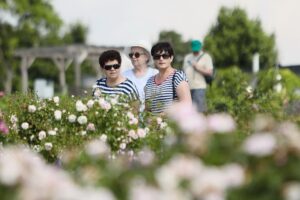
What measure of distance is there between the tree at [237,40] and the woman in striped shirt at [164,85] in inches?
1669

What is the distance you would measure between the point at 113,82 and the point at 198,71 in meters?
4.77

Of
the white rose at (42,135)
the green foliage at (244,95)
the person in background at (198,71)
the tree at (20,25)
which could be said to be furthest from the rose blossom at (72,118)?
the tree at (20,25)

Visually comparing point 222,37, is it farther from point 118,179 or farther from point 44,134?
point 118,179

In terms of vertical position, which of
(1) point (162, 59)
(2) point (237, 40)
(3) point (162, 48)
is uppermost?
(2) point (237, 40)

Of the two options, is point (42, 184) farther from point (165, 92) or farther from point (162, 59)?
point (162, 59)

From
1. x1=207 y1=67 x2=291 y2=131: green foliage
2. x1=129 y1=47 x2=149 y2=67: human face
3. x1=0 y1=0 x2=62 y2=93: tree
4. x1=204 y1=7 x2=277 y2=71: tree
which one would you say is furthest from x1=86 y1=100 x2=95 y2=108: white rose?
x1=0 y1=0 x2=62 y2=93: tree

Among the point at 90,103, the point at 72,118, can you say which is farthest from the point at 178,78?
the point at 72,118

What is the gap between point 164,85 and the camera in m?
9.31

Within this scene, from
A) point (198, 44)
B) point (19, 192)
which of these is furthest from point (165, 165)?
point (198, 44)

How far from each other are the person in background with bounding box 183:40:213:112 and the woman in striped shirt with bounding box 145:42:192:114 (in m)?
4.37

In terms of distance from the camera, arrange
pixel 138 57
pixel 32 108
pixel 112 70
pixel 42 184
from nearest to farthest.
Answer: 1. pixel 42 184
2. pixel 32 108
3. pixel 112 70
4. pixel 138 57

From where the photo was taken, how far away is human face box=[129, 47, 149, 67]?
10031 mm

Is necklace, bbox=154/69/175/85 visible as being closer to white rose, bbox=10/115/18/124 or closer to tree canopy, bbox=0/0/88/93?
white rose, bbox=10/115/18/124

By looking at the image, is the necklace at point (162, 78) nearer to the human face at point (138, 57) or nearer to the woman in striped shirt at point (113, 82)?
the woman in striped shirt at point (113, 82)
